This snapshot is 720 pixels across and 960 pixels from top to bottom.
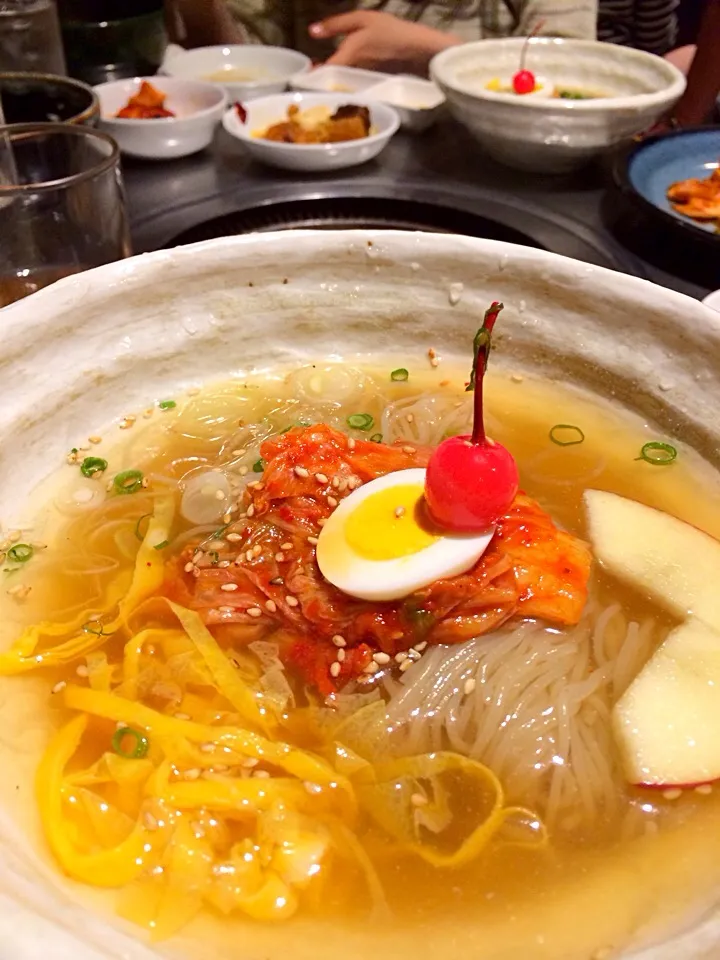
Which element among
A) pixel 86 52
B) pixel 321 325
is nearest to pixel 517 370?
pixel 321 325

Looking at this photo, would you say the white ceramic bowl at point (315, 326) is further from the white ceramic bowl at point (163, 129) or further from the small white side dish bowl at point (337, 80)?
the small white side dish bowl at point (337, 80)

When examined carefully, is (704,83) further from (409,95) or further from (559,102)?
(559,102)

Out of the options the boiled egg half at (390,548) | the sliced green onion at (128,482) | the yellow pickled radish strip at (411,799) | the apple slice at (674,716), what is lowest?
the yellow pickled radish strip at (411,799)

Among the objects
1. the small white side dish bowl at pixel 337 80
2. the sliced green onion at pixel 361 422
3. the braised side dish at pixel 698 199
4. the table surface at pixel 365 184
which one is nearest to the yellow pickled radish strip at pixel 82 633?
the sliced green onion at pixel 361 422

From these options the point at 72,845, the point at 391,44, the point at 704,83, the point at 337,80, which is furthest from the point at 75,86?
the point at 704,83

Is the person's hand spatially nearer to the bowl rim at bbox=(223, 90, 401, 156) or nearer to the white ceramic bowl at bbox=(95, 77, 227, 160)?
the bowl rim at bbox=(223, 90, 401, 156)

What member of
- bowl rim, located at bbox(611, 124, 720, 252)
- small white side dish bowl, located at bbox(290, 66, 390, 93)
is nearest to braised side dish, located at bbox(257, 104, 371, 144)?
small white side dish bowl, located at bbox(290, 66, 390, 93)
